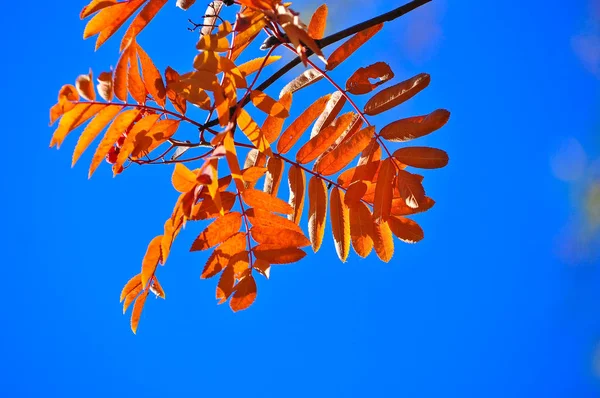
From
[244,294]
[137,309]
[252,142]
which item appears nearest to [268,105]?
[252,142]

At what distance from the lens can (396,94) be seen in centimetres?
146

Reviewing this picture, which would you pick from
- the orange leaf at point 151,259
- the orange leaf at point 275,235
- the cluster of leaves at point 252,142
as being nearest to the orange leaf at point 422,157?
the cluster of leaves at point 252,142

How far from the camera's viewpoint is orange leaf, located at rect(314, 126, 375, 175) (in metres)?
1.43

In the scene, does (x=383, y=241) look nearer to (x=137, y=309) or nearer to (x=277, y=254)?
(x=277, y=254)

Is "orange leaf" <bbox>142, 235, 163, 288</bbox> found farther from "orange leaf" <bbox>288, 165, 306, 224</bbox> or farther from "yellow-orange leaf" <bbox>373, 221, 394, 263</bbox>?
"yellow-orange leaf" <bbox>373, 221, 394, 263</bbox>

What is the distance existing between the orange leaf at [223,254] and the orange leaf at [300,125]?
0.24m

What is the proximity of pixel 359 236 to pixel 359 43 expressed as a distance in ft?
1.44

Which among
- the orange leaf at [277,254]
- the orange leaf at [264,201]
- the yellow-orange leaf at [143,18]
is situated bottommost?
the orange leaf at [277,254]

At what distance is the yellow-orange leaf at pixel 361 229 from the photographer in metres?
1.48

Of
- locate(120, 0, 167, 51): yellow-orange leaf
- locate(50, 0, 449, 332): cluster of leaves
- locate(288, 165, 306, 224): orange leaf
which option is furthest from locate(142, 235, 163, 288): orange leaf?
locate(120, 0, 167, 51): yellow-orange leaf

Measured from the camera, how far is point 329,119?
5.00 feet

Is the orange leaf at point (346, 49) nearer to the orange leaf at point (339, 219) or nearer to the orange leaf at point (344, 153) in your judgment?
the orange leaf at point (344, 153)

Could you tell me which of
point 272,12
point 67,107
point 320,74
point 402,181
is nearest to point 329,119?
point 320,74

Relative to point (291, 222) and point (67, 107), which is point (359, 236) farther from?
point (67, 107)
